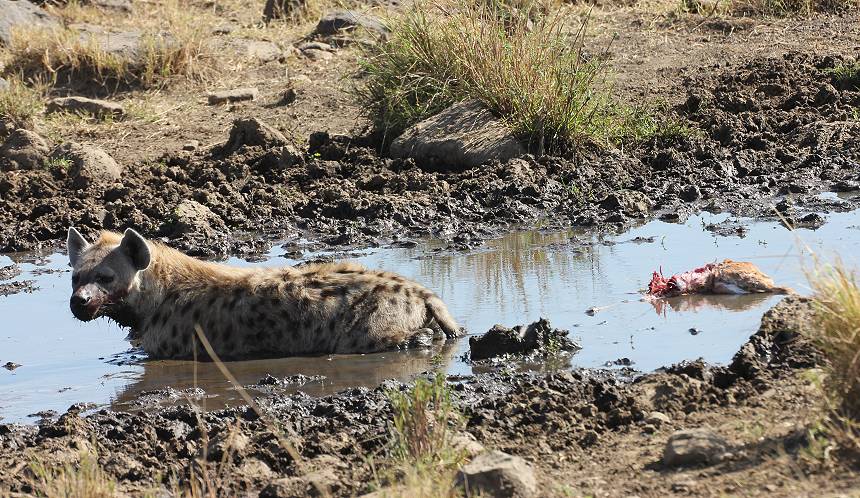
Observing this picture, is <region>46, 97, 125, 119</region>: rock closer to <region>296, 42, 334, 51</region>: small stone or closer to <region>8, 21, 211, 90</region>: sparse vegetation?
<region>8, 21, 211, 90</region>: sparse vegetation

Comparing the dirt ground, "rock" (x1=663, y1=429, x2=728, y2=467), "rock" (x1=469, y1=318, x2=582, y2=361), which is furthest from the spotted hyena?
"rock" (x1=663, y1=429, x2=728, y2=467)

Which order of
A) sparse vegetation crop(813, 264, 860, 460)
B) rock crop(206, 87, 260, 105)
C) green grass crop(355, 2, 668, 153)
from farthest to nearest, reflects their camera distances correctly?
rock crop(206, 87, 260, 105), green grass crop(355, 2, 668, 153), sparse vegetation crop(813, 264, 860, 460)

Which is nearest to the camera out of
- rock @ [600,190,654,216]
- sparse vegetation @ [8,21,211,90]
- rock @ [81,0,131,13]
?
rock @ [600,190,654,216]

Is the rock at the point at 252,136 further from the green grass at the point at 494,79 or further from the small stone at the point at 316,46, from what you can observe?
the small stone at the point at 316,46

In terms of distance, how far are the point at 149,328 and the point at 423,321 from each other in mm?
1556

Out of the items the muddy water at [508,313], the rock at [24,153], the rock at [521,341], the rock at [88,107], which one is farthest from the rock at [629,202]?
the rock at [88,107]

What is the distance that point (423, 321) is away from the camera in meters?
6.99

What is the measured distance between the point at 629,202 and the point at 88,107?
605 cm

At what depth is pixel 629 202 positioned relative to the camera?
9477 millimetres

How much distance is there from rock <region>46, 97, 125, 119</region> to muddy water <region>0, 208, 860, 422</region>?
12.8 ft

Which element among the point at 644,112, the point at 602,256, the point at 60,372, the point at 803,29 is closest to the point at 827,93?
the point at 644,112

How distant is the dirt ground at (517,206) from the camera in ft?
Answer: 15.7

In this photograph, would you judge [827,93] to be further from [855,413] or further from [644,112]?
[855,413]

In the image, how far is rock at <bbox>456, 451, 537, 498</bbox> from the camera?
13.6 ft
